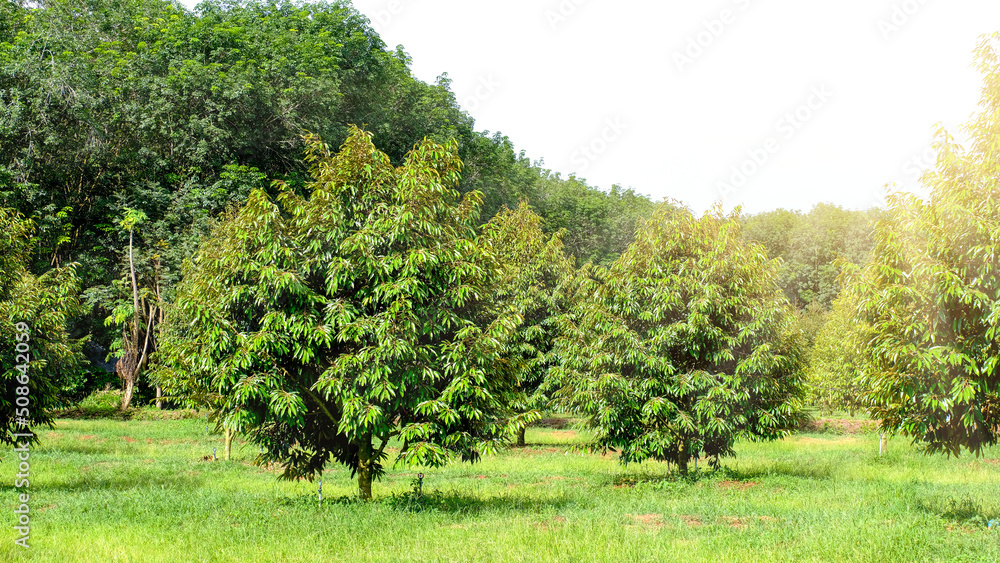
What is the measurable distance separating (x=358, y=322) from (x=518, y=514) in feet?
14.8

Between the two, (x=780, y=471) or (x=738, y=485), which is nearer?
(x=738, y=485)

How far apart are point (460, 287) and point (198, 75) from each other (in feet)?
89.7

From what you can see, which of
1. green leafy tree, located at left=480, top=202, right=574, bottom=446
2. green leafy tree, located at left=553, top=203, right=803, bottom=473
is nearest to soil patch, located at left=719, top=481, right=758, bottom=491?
green leafy tree, located at left=553, top=203, right=803, bottom=473

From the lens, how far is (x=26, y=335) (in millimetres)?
14727

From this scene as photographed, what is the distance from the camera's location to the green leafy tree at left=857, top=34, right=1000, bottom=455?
10.2 meters

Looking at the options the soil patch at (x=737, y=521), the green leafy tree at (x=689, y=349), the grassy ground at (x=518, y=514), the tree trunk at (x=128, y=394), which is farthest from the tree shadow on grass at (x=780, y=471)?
the tree trunk at (x=128, y=394)

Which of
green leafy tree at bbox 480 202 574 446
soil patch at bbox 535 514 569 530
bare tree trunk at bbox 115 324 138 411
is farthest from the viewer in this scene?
bare tree trunk at bbox 115 324 138 411

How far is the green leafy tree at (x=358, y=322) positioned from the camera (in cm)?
1213

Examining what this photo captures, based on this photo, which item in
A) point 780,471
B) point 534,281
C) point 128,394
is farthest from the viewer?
point 128,394

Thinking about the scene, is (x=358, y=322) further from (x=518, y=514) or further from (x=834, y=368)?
(x=834, y=368)

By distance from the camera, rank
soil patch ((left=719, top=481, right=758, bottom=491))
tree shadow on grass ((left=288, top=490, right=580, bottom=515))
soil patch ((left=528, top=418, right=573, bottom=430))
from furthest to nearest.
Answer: soil patch ((left=528, top=418, right=573, bottom=430)), soil patch ((left=719, top=481, right=758, bottom=491)), tree shadow on grass ((left=288, top=490, right=580, bottom=515))

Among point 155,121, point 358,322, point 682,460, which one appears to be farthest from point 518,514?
point 155,121

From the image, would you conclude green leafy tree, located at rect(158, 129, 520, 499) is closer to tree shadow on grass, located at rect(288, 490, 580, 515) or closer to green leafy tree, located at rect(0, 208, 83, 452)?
tree shadow on grass, located at rect(288, 490, 580, 515)

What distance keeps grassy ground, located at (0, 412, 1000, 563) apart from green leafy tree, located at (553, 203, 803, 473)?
1.40 meters
